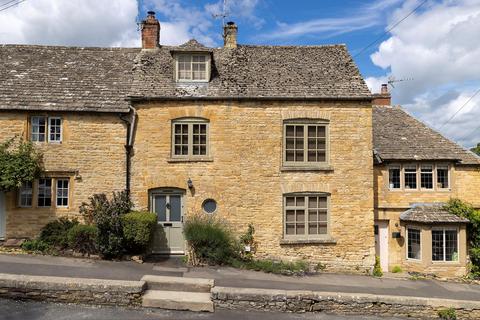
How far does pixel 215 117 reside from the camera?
50.4 feet

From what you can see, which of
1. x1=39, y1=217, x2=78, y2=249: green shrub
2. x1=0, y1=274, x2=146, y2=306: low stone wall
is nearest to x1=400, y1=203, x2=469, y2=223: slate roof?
x1=0, y1=274, x2=146, y2=306: low stone wall

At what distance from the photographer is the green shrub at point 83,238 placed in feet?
44.4

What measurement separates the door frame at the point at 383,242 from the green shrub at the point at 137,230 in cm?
998

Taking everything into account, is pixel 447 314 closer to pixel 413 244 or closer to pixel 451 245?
pixel 413 244

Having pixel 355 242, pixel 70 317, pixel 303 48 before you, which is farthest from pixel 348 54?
pixel 70 317

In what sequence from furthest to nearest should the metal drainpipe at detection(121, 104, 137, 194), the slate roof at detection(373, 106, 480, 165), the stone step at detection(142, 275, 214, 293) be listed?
the slate roof at detection(373, 106, 480, 165) < the metal drainpipe at detection(121, 104, 137, 194) < the stone step at detection(142, 275, 214, 293)

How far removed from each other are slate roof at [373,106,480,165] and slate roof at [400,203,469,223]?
209cm

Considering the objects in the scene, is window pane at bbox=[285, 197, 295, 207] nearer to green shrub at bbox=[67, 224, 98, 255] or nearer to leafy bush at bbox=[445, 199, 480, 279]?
leafy bush at bbox=[445, 199, 480, 279]

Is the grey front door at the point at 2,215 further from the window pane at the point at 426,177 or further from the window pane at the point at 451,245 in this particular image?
the window pane at the point at 451,245

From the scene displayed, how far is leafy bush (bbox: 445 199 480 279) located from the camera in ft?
53.7

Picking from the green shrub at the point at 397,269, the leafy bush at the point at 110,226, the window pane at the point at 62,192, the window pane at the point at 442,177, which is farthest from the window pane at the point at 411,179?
the window pane at the point at 62,192

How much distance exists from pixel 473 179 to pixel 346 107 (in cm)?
703

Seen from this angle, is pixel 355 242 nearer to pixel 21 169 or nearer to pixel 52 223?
pixel 52 223

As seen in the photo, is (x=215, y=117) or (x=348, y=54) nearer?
(x=215, y=117)
